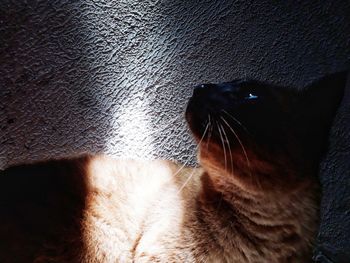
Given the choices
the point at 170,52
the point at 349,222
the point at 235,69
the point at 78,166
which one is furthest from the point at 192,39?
the point at 349,222

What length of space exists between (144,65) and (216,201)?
0.73 metres

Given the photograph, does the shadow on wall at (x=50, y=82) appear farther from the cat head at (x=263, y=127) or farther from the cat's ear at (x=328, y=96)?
the cat's ear at (x=328, y=96)

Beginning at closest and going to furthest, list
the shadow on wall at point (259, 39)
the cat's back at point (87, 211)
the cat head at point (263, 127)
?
the cat head at point (263, 127)
the cat's back at point (87, 211)
the shadow on wall at point (259, 39)

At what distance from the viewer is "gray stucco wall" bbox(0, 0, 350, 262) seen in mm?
1416

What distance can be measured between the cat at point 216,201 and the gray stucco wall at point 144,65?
1.03 ft

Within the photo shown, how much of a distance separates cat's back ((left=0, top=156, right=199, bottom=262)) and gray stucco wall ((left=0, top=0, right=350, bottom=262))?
23 cm

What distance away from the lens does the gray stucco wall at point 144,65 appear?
55.7 inches

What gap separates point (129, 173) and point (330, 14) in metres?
0.96

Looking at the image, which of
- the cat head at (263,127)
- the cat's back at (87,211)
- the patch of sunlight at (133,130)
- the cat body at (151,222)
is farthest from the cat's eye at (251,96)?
the patch of sunlight at (133,130)

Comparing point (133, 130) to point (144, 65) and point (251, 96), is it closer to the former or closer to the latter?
point (144, 65)

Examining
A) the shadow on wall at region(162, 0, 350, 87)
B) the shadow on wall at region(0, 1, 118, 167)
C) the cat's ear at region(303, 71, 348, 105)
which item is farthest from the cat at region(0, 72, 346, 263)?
the shadow on wall at region(162, 0, 350, 87)

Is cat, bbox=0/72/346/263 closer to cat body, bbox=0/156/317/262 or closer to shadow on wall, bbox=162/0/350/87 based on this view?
cat body, bbox=0/156/317/262

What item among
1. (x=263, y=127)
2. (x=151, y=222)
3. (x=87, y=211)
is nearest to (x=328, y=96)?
(x=263, y=127)

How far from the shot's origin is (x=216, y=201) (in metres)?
1.16
